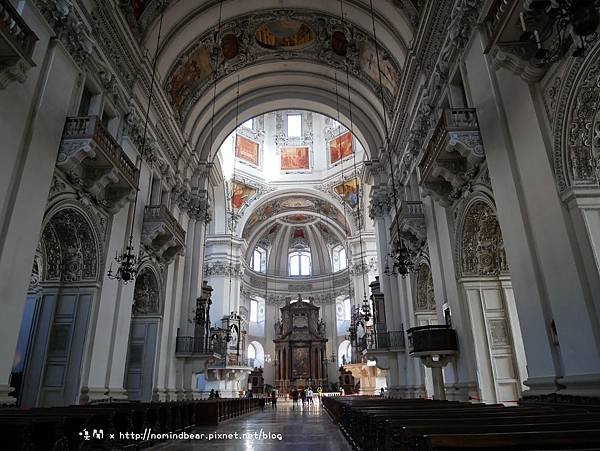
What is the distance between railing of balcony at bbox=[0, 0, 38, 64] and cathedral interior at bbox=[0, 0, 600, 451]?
1.4 inches

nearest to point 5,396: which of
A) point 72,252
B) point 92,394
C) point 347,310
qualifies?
point 92,394

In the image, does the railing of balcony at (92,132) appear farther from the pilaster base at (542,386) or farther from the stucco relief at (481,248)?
the pilaster base at (542,386)

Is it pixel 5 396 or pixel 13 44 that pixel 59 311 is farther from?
pixel 13 44

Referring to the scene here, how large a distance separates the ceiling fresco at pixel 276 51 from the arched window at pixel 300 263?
1980 centimetres

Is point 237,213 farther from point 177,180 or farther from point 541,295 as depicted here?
point 541,295

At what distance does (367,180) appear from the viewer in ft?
52.0

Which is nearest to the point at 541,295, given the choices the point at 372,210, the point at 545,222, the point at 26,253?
the point at 545,222

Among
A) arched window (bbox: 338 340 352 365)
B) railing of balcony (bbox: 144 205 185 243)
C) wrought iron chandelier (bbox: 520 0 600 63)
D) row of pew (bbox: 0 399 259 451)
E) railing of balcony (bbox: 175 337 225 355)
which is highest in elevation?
railing of balcony (bbox: 144 205 185 243)

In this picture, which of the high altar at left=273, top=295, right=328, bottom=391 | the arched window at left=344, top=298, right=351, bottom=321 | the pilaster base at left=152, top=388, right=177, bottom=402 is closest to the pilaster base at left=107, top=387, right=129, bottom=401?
the pilaster base at left=152, top=388, right=177, bottom=402

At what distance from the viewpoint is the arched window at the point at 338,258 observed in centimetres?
Answer: 3120

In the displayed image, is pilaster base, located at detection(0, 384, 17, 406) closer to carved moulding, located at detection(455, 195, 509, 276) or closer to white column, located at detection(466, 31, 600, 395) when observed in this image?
white column, located at detection(466, 31, 600, 395)

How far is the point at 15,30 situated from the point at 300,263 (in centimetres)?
2804

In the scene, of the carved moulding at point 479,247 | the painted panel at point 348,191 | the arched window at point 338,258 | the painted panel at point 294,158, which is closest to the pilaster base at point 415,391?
the carved moulding at point 479,247

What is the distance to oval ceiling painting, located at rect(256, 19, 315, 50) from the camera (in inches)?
530
